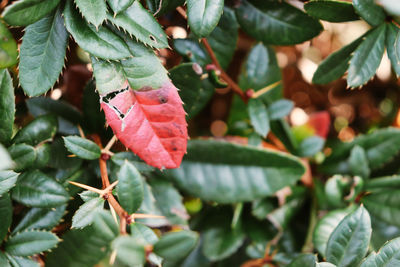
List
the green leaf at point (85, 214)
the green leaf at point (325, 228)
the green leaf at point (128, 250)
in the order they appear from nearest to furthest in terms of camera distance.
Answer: the green leaf at point (128, 250)
the green leaf at point (85, 214)
the green leaf at point (325, 228)

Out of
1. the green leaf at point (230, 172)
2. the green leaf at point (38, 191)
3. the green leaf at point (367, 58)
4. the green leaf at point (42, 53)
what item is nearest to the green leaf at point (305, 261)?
the green leaf at point (230, 172)

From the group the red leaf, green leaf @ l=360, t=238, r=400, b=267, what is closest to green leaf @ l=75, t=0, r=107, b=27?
the red leaf

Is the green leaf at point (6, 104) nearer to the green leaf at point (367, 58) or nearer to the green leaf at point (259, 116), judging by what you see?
the green leaf at point (259, 116)

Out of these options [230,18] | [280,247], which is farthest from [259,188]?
[230,18]

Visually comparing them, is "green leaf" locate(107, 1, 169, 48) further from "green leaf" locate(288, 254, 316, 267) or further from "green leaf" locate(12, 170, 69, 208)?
"green leaf" locate(288, 254, 316, 267)

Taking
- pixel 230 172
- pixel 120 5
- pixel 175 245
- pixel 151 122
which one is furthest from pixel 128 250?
pixel 230 172

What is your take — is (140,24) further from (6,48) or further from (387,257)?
(387,257)
